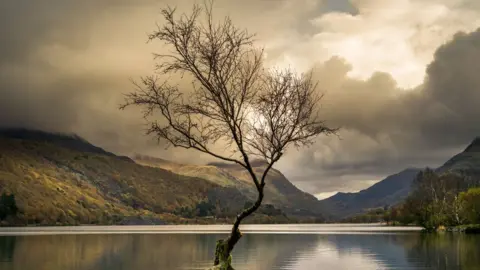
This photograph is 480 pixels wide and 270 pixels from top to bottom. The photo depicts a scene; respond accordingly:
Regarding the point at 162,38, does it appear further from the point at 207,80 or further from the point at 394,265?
the point at 394,265

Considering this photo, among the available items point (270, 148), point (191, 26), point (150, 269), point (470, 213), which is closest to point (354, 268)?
point (150, 269)

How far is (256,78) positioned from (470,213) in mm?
121736

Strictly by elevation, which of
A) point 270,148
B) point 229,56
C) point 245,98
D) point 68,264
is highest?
point 229,56

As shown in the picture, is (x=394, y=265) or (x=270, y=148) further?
(x=394, y=265)

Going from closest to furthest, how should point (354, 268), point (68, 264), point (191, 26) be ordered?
point (191, 26) < point (354, 268) < point (68, 264)

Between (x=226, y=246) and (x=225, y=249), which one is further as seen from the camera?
(x=225, y=249)

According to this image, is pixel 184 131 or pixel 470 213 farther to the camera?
pixel 470 213

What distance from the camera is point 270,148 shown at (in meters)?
30.9

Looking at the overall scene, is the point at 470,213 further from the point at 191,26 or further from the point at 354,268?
the point at 191,26

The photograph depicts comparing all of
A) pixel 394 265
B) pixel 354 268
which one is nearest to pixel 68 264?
pixel 354 268

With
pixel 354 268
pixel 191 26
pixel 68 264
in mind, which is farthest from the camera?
pixel 68 264

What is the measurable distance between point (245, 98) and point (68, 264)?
106 ft

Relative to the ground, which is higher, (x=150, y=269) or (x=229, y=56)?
(x=229, y=56)

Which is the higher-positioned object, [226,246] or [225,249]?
[226,246]
